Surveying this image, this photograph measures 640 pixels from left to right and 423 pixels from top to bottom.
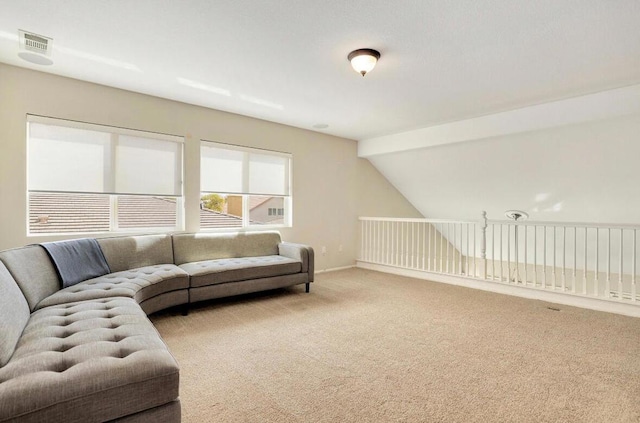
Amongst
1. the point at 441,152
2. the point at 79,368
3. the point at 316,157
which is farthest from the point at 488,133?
the point at 79,368

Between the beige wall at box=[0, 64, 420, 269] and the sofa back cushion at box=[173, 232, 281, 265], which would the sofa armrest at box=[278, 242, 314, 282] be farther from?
the beige wall at box=[0, 64, 420, 269]

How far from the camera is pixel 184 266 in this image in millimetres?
3695

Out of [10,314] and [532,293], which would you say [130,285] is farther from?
[532,293]

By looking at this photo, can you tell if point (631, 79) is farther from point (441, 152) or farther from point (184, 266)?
point (184, 266)

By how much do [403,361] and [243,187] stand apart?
11.0 ft

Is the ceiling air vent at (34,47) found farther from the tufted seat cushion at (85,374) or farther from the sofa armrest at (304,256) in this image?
the sofa armrest at (304,256)

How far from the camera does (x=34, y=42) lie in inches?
105

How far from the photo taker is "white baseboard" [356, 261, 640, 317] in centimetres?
344

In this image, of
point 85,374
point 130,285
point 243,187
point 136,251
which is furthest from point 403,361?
point 243,187

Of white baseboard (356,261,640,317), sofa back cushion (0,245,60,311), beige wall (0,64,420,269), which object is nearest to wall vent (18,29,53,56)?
beige wall (0,64,420,269)

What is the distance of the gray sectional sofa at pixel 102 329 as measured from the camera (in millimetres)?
1245

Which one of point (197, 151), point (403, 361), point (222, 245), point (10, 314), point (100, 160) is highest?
point (197, 151)

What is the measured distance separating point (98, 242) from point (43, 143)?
1.17 metres

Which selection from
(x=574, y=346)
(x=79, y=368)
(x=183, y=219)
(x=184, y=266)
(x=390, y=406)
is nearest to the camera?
(x=79, y=368)
